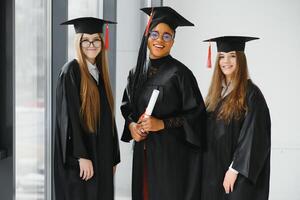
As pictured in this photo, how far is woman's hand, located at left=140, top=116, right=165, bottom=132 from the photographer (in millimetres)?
2182

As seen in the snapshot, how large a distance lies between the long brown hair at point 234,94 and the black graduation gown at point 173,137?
8 cm

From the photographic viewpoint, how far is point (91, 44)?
7.07 ft

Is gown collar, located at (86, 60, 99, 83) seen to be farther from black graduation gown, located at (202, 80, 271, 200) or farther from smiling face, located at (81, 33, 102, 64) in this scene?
black graduation gown, located at (202, 80, 271, 200)

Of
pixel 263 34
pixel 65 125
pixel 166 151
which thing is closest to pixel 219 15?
pixel 263 34

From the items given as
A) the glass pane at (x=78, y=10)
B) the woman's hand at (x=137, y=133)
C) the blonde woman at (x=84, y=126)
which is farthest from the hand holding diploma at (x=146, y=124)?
the glass pane at (x=78, y=10)

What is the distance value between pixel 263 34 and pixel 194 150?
8.27ft

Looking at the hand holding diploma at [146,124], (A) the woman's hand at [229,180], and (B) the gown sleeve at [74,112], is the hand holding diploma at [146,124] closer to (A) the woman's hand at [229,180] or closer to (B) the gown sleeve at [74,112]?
(B) the gown sleeve at [74,112]

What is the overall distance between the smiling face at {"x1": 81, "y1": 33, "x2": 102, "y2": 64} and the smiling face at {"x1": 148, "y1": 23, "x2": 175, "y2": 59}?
30 centimetres

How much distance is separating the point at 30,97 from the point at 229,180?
121 centimetres

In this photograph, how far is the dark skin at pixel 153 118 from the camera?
219 cm

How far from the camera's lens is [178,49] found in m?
4.44

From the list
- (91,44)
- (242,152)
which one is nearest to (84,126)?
(91,44)

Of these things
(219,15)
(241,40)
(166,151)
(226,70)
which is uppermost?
(219,15)

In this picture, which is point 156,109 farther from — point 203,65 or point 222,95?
point 203,65
